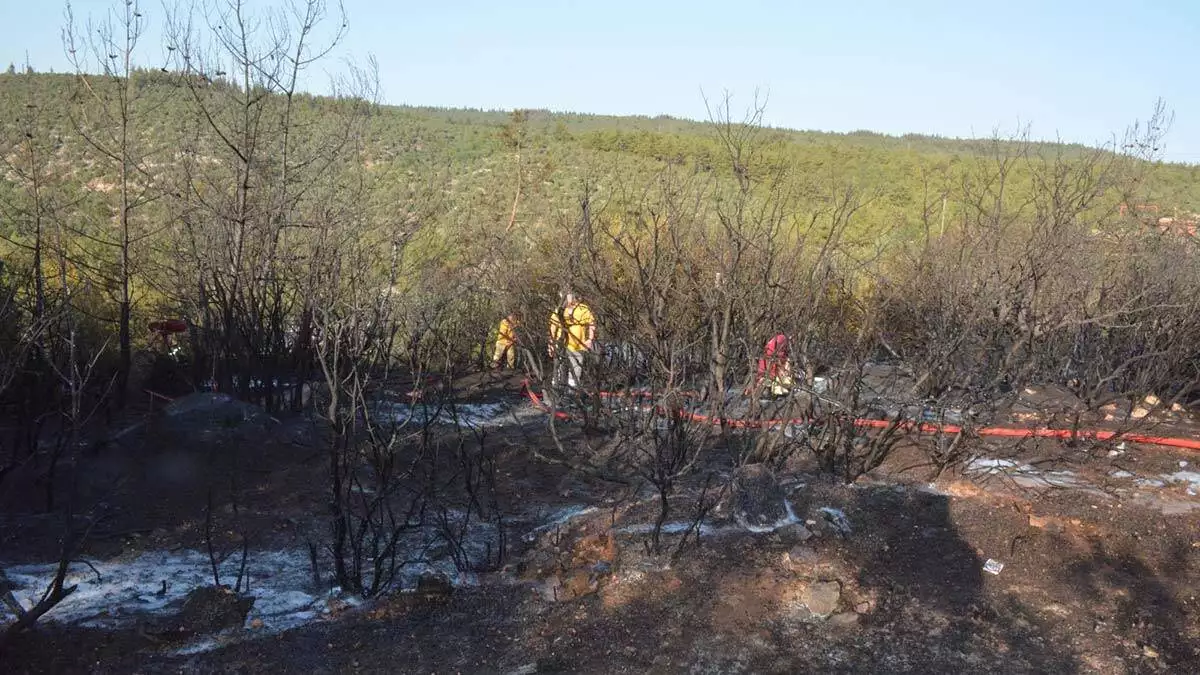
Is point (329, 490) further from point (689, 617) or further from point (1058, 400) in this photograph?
point (1058, 400)

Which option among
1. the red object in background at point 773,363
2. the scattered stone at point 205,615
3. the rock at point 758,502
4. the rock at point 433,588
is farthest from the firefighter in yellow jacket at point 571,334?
the scattered stone at point 205,615

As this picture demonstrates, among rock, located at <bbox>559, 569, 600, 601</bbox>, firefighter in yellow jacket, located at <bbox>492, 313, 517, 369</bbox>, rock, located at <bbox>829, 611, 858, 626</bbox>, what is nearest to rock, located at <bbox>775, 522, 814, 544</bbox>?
rock, located at <bbox>829, 611, 858, 626</bbox>

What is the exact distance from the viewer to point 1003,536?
16.6 feet

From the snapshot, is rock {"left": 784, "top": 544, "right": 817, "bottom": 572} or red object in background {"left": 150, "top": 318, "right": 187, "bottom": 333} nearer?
rock {"left": 784, "top": 544, "right": 817, "bottom": 572}

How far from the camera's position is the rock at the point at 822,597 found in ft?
13.6

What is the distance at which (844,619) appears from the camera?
411 centimetres

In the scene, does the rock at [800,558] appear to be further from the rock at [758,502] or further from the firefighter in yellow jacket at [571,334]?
the firefighter in yellow jacket at [571,334]

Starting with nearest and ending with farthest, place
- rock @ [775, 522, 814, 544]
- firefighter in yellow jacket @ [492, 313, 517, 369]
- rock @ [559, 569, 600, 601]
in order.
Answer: rock @ [559, 569, 600, 601], rock @ [775, 522, 814, 544], firefighter in yellow jacket @ [492, 313, 517, 369]

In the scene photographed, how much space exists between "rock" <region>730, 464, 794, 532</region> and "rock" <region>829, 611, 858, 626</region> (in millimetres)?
877

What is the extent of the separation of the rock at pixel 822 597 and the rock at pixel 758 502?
742 millimetres

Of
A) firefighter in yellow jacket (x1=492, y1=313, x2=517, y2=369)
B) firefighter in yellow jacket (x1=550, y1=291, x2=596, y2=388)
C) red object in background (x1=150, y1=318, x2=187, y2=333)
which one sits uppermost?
firefighter in yellow jacket (x1=550, y1=291, x2=596, y2=388)

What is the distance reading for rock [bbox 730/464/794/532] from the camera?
5055 mm

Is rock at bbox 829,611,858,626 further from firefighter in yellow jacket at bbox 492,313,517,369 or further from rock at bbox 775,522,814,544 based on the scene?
firefighter in yellow jacket at bbox 492,313,517,369

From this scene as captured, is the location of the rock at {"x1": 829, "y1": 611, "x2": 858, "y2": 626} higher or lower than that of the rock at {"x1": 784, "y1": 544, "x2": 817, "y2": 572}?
lower
